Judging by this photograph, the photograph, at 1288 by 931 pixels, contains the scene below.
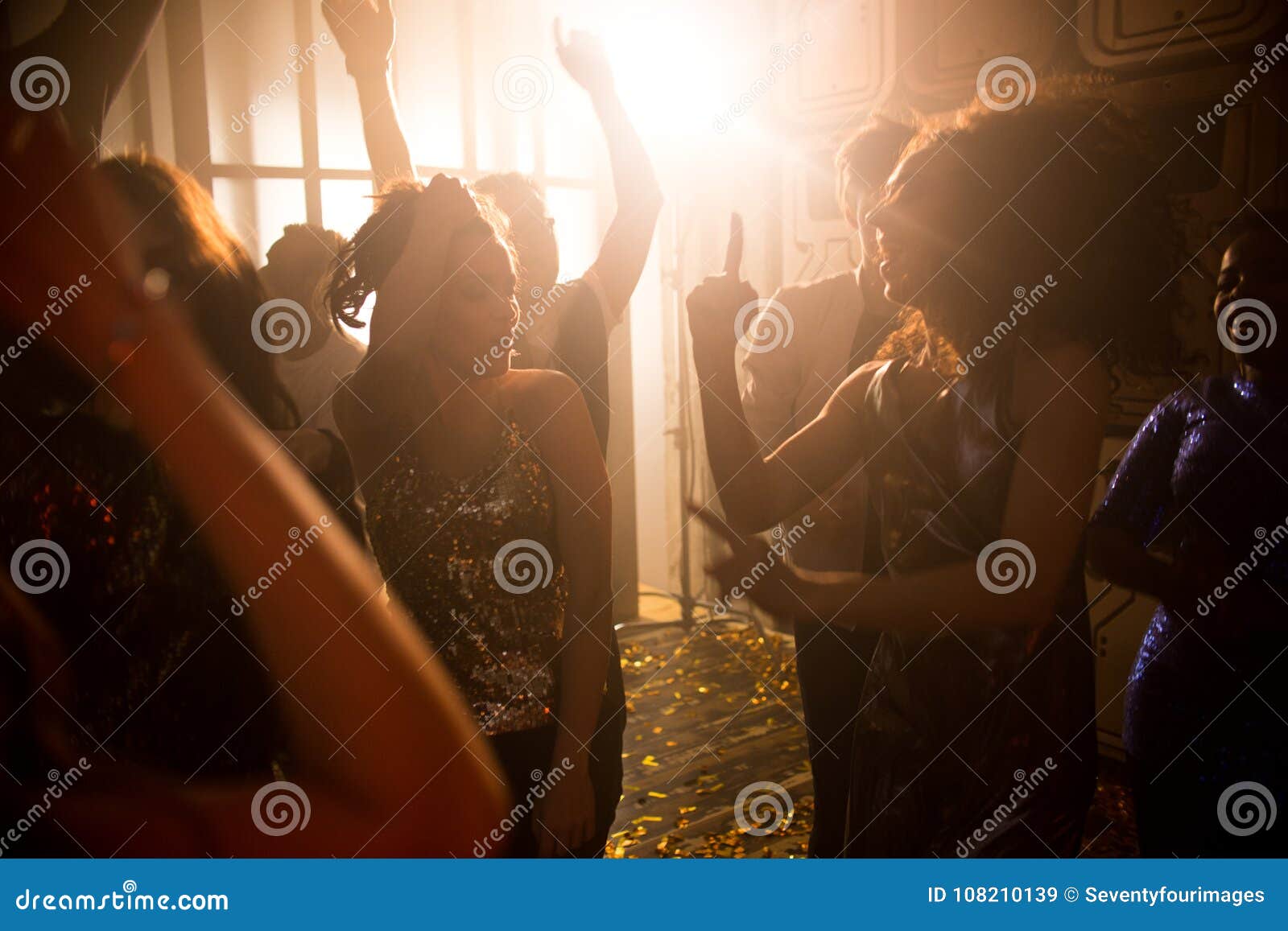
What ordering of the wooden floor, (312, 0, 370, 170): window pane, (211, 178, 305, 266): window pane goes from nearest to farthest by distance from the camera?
1. the wooden floor
2. (211, 178, 305, 266): window pane
3. (312, 0, 370, 170): window pane

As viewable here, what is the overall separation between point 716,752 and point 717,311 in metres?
2.84

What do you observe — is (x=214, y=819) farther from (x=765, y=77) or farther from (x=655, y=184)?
(x=765, y=77)

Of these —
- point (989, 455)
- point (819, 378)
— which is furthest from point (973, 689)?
point (819, 378)

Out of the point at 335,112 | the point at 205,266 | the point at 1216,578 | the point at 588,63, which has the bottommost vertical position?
the point at 1216,578

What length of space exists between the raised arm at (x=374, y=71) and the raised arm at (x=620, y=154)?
462 mm

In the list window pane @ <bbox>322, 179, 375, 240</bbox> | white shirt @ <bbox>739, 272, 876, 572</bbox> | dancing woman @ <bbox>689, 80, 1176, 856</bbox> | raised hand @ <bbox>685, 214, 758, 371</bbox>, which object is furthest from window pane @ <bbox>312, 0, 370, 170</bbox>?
dancing woman @ <bbox>689, 80, 1176, 856</bbox>

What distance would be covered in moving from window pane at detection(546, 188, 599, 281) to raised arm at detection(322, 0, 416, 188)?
309 centimetres

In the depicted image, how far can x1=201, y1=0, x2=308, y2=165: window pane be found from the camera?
14.1 feet

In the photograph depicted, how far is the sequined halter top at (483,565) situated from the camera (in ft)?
4.95

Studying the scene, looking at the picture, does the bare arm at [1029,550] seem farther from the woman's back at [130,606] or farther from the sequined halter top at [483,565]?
the woman's back at [130,606]

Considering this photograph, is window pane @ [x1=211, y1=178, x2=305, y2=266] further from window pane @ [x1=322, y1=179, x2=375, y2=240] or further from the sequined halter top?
the sequined halter top

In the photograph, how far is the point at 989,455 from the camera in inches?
51.8

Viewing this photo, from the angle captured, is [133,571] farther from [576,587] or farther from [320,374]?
[320,374]

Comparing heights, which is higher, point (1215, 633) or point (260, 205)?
Result: point (260, 205)
